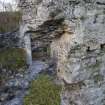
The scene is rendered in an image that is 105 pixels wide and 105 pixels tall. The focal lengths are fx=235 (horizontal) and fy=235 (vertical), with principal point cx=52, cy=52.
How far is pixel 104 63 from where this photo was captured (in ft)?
9.38

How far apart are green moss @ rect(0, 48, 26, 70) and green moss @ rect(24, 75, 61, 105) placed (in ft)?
3.63

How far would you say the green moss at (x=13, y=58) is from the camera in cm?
421

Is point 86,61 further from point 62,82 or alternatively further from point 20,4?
point 20,4

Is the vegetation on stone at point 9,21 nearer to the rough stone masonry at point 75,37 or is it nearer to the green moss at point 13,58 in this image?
the green moss at point 13,58

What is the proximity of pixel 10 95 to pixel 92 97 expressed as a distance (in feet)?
3.77

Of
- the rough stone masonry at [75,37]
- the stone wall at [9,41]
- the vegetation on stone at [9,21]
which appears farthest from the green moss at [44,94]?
the vegetation on stone at [9,21]

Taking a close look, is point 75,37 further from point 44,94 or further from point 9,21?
point 9,21

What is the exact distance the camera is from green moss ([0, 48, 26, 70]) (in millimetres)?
4215


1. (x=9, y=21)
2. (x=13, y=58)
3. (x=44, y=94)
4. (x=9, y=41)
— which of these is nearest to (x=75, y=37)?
(x=44, y=94)

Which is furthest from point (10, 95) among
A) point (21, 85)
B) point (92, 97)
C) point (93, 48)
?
point (93, 48)

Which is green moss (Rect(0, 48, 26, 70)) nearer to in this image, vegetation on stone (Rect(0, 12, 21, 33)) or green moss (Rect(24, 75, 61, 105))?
green moss (Rect(24, 75, 61, 105))

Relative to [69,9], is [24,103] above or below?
below

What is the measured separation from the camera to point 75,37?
2.60 meters

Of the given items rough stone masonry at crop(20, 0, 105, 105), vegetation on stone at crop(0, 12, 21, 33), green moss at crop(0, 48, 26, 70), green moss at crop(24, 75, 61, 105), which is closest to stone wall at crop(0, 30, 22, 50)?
green moss at crop(0, 48, 26, 70)
